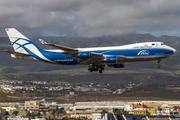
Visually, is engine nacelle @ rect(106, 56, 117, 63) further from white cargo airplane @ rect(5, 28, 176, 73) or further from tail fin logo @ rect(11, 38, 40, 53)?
tail fin logo @ rect(11, 38, 40, 53)

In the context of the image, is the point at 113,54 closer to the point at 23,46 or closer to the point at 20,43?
the point at 23,46

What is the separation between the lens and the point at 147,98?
115312 mm

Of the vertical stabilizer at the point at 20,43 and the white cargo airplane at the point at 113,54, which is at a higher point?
the vertical stabilizer at the point at 20,43

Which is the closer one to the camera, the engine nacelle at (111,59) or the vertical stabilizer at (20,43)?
the engine nacelle at (111,59)

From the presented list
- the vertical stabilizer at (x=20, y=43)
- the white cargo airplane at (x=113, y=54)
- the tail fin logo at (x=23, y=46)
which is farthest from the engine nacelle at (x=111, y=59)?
the tail fin logo at (x=23, y=46)

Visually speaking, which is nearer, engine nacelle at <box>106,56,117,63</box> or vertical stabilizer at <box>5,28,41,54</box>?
engine nacelle at <box>106,56,117,63</box>

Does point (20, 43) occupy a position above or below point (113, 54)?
above

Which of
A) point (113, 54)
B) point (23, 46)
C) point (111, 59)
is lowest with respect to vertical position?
point (111, 59)

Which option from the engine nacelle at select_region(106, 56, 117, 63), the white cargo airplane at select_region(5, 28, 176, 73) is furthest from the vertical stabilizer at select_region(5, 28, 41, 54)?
the engine nacelle at select_region(106, 56, 117, 63)

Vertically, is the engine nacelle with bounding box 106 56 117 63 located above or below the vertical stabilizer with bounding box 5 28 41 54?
below

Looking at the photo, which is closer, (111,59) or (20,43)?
(111,59)

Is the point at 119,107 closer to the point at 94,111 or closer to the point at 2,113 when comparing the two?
the point at 94,111

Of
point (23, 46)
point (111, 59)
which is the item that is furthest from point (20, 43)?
point (111, 59)

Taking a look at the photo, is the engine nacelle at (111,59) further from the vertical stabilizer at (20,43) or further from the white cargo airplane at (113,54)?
the vertical stabilizer at (20,43)
